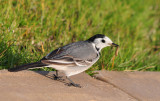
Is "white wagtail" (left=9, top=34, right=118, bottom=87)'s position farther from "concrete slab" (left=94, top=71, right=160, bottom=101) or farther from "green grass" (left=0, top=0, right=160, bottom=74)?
"green grass" (left=0, top=0, right=160, bottom=74)

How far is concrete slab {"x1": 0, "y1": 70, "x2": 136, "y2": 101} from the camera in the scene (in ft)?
10.2

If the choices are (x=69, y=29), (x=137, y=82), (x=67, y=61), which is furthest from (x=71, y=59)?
(x=69, y=29)

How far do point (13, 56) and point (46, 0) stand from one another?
7.17ft

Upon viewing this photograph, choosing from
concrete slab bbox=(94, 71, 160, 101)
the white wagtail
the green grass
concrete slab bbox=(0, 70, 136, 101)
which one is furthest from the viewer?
the green grass

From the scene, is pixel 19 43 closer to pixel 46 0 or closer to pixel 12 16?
pixel 12 16

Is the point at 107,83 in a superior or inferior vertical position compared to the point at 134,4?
inferior

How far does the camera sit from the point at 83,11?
6484 millimetres

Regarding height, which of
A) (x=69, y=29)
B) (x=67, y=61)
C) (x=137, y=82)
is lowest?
(x=137, y=82)

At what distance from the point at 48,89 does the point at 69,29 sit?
105 inches

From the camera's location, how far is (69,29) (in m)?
5.93

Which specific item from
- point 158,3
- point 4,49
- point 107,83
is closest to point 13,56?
point 4,49

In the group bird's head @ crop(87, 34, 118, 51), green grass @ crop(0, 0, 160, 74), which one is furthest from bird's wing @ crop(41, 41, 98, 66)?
green grass @ crop(0, 0, 160, 74)

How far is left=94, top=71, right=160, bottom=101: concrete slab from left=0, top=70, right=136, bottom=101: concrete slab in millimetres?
193

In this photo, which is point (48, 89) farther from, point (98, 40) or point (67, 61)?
point (98, 40)
